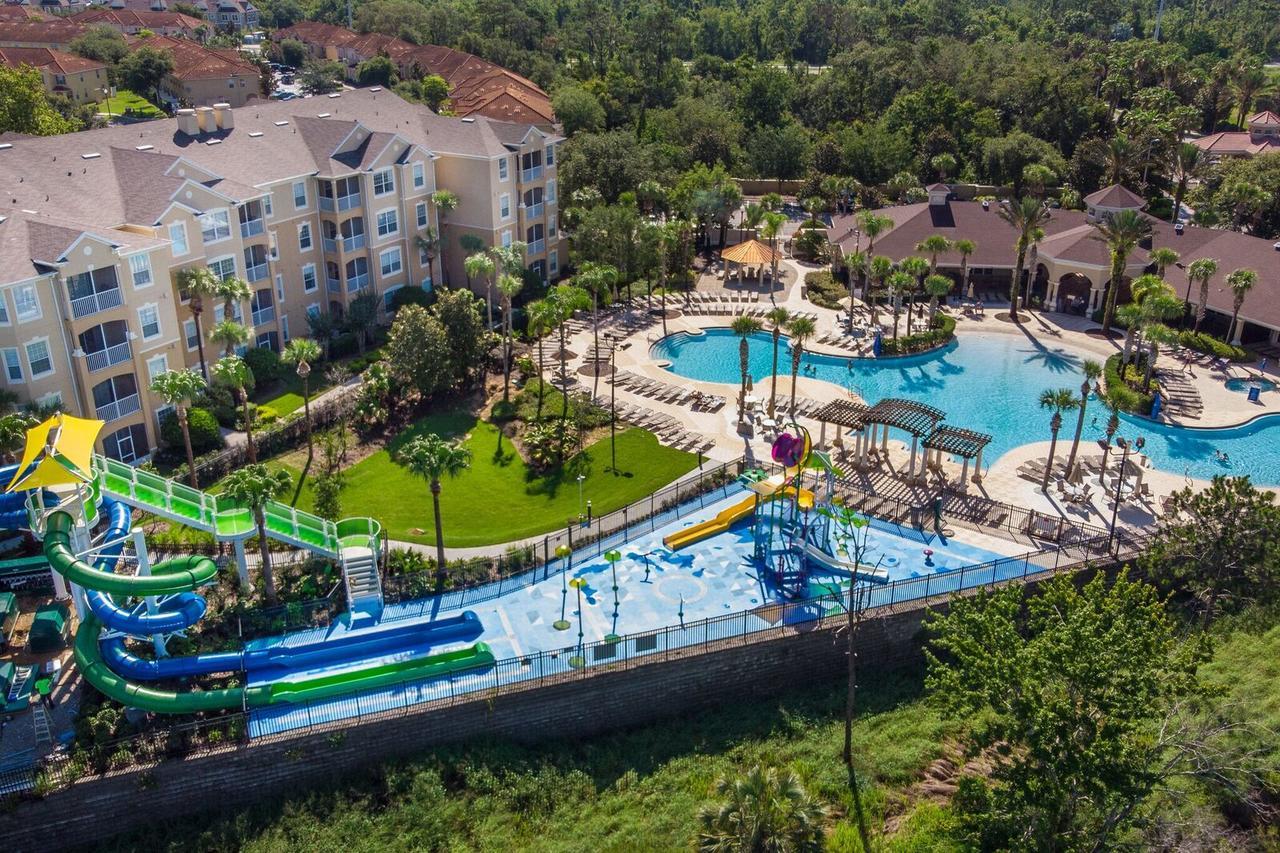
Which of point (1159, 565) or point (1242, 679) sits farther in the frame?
point (1159, 565)

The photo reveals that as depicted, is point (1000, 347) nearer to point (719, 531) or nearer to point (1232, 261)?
point (1232, 261)

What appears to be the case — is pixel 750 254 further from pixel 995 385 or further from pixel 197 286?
pixel 197 286

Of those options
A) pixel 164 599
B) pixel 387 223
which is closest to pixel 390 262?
pixel 387 223

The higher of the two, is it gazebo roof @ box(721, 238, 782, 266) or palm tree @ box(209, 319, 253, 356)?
palm tree @ box(209, 319, 253, 356)

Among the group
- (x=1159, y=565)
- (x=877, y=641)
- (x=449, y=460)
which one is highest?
(x=449, y=460)

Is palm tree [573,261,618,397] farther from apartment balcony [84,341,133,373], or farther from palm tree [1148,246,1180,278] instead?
palm tree [1148,246,1180,278]

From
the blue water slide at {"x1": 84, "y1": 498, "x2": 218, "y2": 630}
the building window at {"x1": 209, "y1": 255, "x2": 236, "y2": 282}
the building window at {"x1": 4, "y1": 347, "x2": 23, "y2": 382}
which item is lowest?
the blue water slide at {"x1": 84, "y1": 498, "x2": 218, "y2": 630}

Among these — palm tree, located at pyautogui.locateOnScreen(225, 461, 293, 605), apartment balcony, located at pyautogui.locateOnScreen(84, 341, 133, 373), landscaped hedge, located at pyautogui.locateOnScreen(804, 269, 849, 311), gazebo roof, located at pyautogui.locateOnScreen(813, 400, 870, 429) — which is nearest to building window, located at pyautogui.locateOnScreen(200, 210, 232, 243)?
apartment balcony, located at pyautogui.locateOnScreen(84, 341, 133, 373)

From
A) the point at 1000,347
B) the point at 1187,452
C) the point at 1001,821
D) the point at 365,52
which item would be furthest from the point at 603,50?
the point at 1001,821
